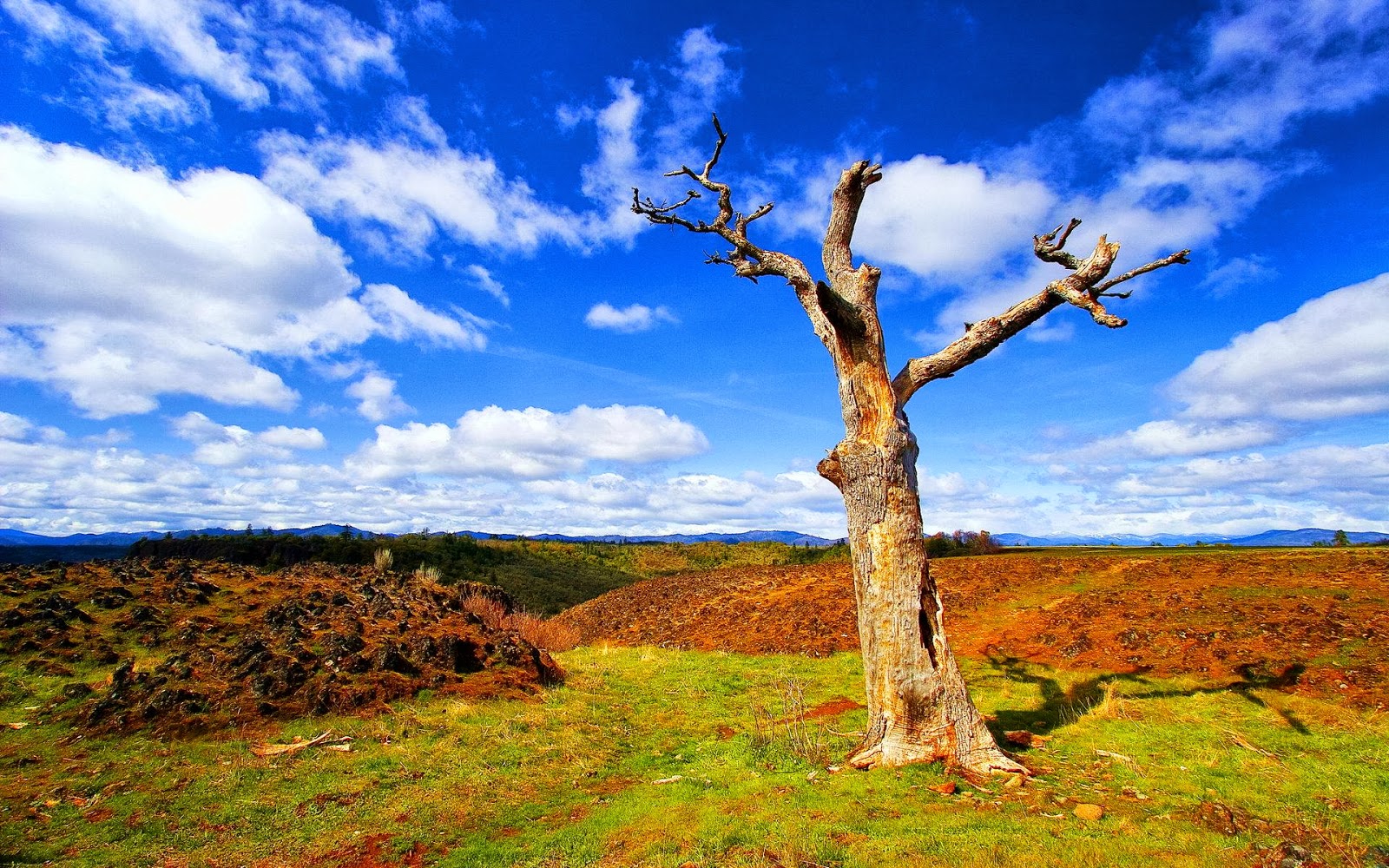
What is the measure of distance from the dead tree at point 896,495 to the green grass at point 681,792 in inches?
25.7

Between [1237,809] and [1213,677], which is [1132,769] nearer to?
[1237,809]

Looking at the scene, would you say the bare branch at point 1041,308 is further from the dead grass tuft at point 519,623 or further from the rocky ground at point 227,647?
the dead grass tuft at point 519,623

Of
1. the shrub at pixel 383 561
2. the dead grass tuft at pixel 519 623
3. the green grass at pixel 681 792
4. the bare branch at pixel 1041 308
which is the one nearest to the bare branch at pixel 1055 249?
the bare branch at pixel 1041 308

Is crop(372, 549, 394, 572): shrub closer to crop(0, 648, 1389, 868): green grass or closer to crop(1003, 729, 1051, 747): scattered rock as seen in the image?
crop(0, 648, 1389, 868): green grass

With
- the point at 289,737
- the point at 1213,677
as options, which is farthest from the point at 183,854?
the point at 1213,677

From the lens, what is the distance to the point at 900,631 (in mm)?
8641

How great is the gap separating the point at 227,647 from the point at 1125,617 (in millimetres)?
20174

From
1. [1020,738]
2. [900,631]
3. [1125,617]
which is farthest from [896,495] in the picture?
[1125,617]

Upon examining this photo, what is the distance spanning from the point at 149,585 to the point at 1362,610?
88.0ft

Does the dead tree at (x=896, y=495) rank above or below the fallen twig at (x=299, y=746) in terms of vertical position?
above

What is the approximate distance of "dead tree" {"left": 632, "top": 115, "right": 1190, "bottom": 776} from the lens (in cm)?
846

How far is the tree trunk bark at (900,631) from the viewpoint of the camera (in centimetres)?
839

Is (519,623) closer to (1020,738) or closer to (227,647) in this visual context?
(227,647)

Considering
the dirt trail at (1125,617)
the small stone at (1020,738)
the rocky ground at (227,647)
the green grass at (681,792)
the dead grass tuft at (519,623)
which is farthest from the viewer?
the dead grass tuft at (519,623)
